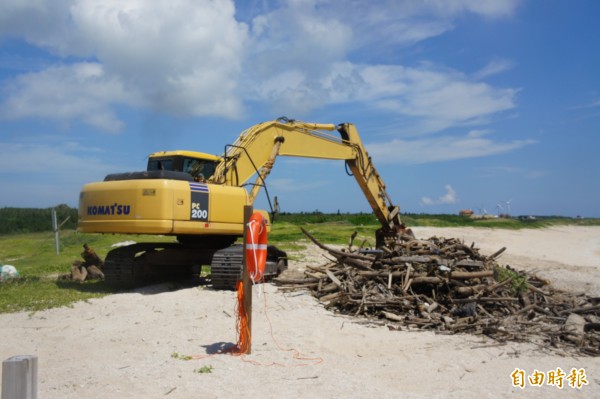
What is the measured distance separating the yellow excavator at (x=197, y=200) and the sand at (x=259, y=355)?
1454 mm

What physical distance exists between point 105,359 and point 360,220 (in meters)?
37.8

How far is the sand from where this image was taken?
6.33 m

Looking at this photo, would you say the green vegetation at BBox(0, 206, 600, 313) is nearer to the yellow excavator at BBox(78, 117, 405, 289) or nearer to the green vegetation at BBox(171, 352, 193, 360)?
the yellow excavator at BBox(78, 117, 405, 289)

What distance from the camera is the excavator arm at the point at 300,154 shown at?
43.2ft

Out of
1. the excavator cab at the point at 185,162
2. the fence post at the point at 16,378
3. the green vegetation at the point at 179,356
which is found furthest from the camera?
the excavator cab at the point at 185,162

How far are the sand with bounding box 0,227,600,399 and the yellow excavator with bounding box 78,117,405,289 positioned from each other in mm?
1454

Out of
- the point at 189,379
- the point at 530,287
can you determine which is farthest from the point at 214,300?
the point at 530,287

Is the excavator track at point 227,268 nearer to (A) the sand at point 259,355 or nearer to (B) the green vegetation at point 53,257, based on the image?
(A) the sand at point 259,355

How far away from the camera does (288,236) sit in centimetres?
2681

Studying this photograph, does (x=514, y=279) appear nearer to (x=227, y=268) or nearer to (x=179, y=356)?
(x=227, y=268)

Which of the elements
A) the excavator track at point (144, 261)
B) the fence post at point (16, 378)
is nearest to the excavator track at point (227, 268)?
the excavator track at point (144, 261)

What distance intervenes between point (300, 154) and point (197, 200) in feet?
12.4

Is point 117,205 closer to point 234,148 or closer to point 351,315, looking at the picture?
point 234,148

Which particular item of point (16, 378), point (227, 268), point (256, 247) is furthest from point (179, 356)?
point (227, 268)
